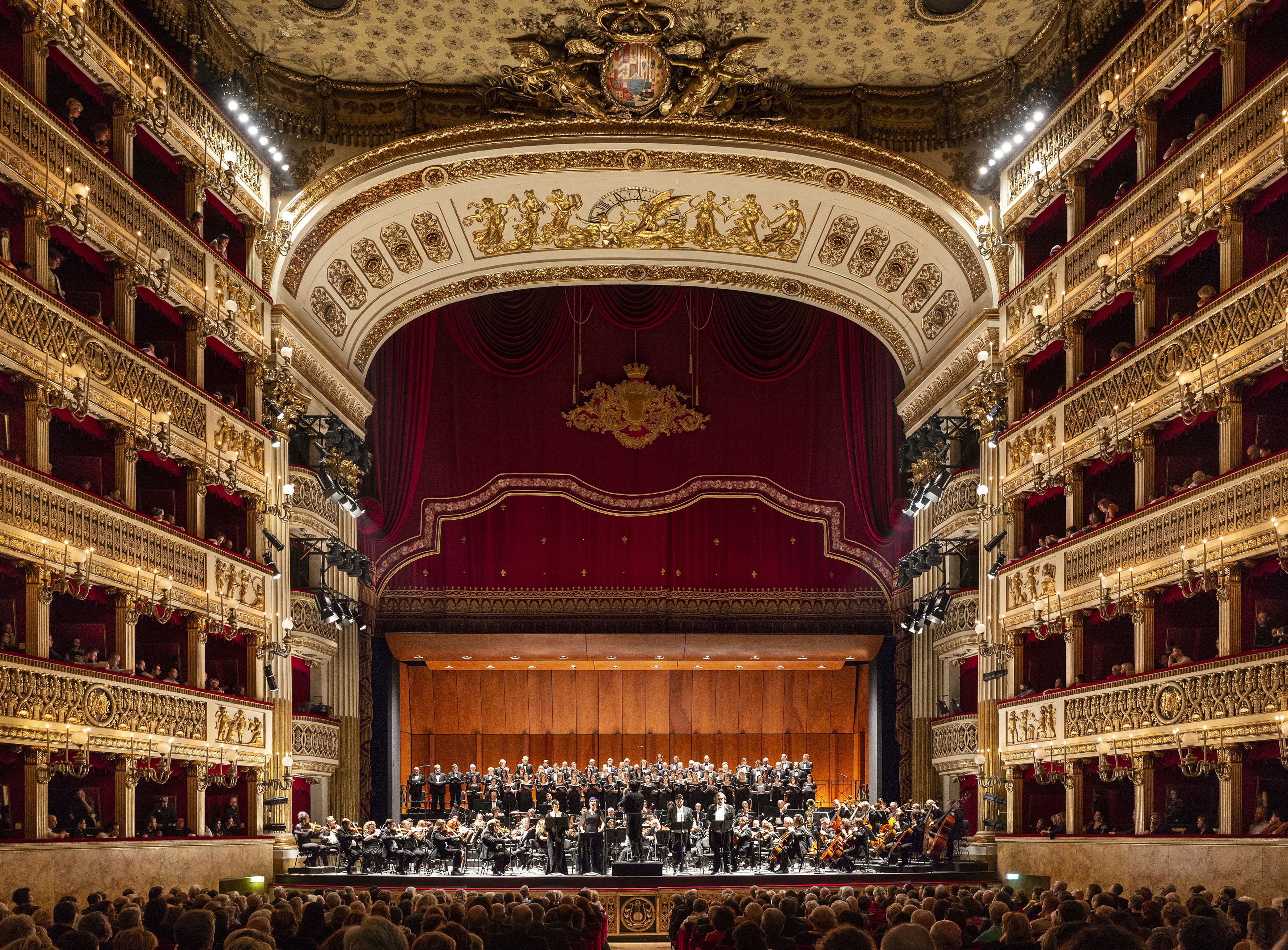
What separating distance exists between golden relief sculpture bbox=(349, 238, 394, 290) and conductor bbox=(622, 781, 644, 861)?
8703mm

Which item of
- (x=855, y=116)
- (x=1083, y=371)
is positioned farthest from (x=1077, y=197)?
(x=855, y=116)

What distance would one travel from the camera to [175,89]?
1608cm

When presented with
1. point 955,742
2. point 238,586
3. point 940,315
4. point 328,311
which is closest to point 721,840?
point 955,742

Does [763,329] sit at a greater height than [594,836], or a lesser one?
greater

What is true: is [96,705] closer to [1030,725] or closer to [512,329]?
[1030,725]

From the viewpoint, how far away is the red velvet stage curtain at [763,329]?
24594 millimetres

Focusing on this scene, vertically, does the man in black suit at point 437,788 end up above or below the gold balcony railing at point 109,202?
below

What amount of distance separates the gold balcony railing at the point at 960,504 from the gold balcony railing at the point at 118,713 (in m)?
9.90

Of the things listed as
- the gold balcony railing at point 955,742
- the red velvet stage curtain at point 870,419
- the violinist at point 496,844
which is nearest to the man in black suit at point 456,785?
the violinist at point 496,844

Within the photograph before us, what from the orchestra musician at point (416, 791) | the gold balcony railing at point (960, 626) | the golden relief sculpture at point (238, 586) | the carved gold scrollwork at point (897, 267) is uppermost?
the carved gold scrollwork at point (897, 267)

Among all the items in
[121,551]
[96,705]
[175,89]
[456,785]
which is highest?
→ [175,89]

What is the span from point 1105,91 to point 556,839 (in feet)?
37.0

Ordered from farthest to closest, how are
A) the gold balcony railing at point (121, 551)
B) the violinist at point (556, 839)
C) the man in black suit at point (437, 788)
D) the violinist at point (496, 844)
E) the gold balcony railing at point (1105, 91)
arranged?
the man in black suit at point (437, 788) < the violinist at point (556, 839) < the violinist at point (496, 844) < the gold balcony railing at point (1105, 91) < the gold balcony railing at point (121, 551)

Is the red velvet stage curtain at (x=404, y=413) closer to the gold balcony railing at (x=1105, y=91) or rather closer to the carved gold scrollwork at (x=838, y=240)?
the carved gold scrollwork at (x=838, y=240)
